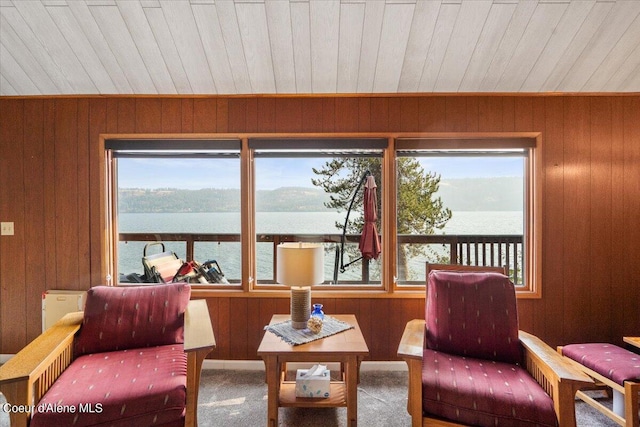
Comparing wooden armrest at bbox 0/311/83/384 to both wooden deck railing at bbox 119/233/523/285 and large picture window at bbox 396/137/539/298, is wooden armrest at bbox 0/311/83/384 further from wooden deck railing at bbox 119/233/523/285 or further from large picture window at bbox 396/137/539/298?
large picture window at bbox 396/137/539/298

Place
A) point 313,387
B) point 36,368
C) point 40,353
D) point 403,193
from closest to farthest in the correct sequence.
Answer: point 36,368, point 40,353, point 313,387, point 403,193

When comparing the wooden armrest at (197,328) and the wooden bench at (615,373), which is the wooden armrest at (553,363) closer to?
the wooden bench at (615,373)

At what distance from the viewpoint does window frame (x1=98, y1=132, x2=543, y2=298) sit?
2676 mm

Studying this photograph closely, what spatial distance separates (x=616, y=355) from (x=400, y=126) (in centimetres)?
215

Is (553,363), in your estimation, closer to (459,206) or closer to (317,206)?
(459,206)

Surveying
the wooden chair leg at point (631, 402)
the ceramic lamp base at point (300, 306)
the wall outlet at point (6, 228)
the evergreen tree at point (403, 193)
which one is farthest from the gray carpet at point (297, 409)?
the wall outlet at point (6, 228)

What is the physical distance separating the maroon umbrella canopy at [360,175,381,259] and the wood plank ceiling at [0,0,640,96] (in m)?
0.80

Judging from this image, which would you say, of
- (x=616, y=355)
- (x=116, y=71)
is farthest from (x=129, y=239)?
(x=616, y=355)

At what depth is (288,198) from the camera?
2895 millimetres

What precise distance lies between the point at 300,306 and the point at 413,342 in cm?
75

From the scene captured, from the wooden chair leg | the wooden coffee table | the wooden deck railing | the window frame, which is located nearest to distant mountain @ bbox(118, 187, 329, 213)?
the window frame

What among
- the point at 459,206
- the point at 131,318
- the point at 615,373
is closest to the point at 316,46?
the point at 459,206

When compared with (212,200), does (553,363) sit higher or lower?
lower

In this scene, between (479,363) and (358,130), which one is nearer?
(479,363)
